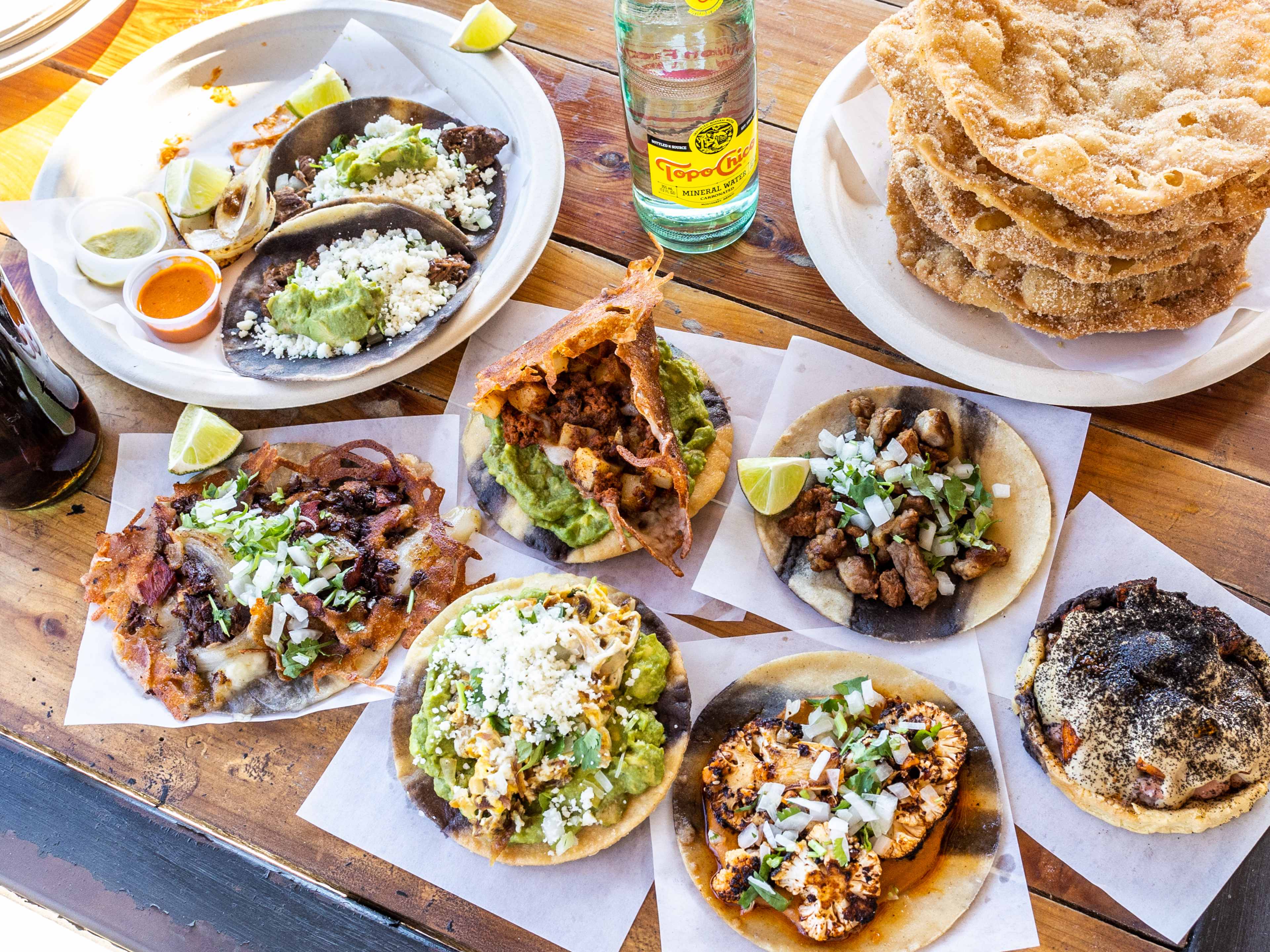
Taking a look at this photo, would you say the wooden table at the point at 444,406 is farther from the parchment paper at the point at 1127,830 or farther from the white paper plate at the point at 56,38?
the white paper plate at the point at 56,38

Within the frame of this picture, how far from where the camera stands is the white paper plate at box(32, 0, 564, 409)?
3.10 metres

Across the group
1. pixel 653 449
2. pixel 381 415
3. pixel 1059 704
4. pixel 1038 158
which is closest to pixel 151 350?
pixel 381 415

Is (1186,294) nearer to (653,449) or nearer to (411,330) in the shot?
(653,449)

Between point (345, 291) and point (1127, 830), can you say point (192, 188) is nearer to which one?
point (345, 291)

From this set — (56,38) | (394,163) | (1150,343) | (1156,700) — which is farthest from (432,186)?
(1156,700)

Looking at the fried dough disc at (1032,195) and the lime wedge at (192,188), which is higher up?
the fried dough disc at (1032,195)

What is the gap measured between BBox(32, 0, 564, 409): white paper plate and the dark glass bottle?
186 mm

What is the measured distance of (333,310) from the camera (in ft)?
10.00

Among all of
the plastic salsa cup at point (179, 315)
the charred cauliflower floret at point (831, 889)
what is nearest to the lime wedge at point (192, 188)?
the plastic salsa cup at point (179, 315)

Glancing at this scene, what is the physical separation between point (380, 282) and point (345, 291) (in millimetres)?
120

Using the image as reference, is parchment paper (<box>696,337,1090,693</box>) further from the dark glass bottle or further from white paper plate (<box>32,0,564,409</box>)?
the dark glass bottle

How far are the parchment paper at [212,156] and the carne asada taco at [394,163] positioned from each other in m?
0.09

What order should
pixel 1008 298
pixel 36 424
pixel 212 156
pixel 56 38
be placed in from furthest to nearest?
pixel 56 38 < pixel 212 156 < pixel 36 424 < pixel 1008 298

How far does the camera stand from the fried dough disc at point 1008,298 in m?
2.73
